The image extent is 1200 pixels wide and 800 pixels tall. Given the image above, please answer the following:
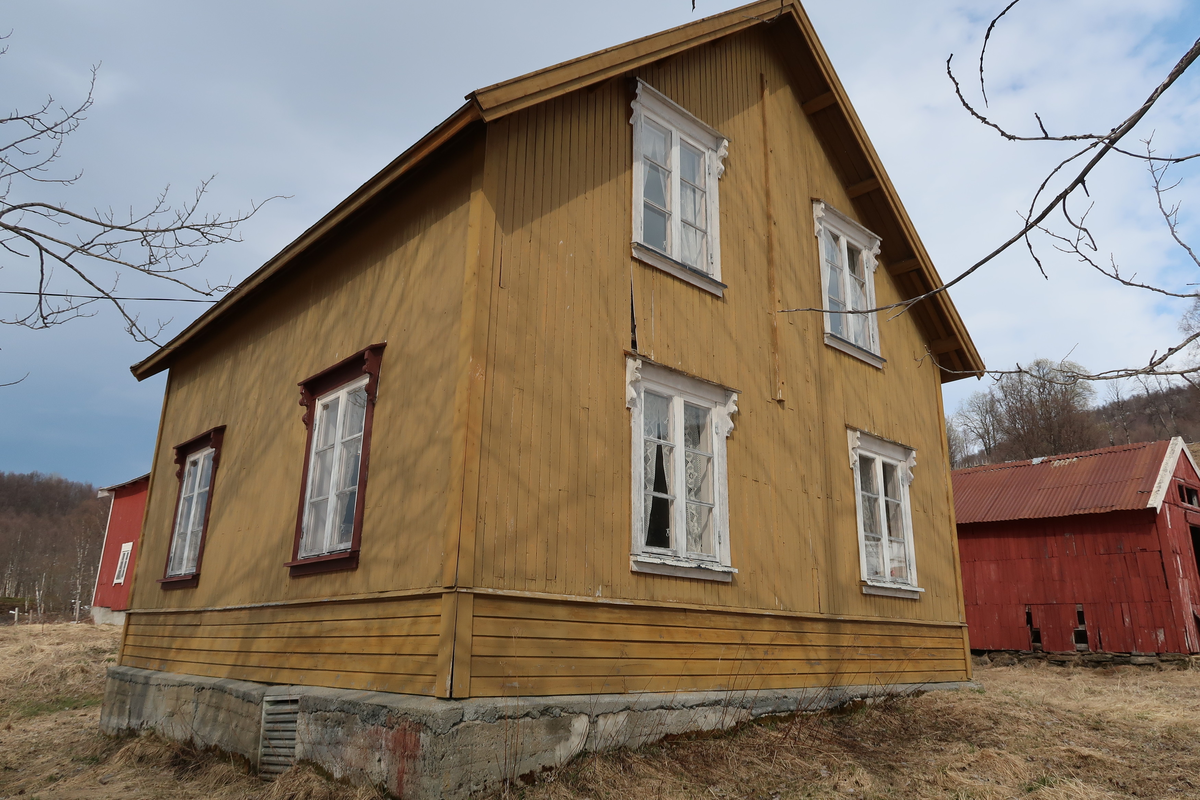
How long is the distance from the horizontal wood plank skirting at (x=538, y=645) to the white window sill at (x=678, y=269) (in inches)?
125

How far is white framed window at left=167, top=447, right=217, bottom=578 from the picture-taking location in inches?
396

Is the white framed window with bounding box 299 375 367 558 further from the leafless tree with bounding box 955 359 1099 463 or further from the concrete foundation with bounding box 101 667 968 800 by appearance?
the leafless tree with bounding box 955 359 1099 463

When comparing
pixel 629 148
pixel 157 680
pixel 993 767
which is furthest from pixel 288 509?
pixel 993 767

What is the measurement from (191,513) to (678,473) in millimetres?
6700

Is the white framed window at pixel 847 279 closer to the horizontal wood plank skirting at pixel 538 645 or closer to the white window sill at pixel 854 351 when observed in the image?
the white window sill at pixel 854 351

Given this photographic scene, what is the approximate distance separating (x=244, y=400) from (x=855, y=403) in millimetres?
7459

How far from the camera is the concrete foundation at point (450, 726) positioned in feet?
17.0

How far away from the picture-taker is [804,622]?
8.34m

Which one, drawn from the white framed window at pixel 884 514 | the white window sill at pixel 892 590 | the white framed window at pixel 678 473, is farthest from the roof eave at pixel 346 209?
the white window sill at pixel 892 590

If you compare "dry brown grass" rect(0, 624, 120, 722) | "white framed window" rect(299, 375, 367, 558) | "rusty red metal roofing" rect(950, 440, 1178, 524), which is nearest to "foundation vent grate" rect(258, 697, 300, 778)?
"white framed window" rect(299, 375, 367, 558)

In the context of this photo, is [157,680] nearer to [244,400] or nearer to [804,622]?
→ [244,400]

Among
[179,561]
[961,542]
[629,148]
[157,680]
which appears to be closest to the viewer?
[629,148]

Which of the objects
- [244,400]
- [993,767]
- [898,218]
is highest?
[898,218]

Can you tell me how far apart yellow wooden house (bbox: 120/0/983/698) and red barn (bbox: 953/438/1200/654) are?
7753 mm
